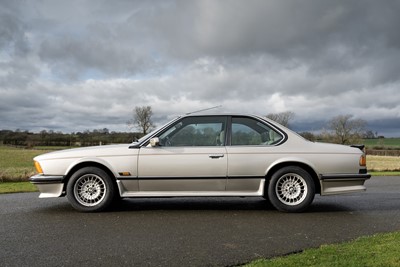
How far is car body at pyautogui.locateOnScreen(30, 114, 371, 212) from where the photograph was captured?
617 cm

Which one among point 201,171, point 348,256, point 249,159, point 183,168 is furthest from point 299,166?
point 348,256

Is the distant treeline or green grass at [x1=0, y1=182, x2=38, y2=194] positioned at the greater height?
the distant treeline

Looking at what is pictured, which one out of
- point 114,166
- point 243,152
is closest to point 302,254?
point 243,152

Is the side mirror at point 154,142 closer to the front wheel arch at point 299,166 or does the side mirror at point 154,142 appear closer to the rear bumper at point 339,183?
the front wheel arch at point 299,166

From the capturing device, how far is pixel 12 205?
23.4ft

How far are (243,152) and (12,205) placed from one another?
449cm

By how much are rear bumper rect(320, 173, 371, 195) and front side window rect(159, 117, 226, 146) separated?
1.84 meters

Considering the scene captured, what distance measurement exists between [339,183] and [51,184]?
189 inches

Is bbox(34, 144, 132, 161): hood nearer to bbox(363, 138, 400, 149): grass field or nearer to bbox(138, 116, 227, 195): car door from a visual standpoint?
bbox(138, 116, 227, 195): car door

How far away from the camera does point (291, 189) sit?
628 cm

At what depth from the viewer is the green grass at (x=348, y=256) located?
11.6ft

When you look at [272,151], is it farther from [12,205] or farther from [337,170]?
[12,205]

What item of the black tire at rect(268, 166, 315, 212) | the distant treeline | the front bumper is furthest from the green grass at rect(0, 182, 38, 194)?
the distant treeline

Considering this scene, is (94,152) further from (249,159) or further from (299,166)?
(299,166)
